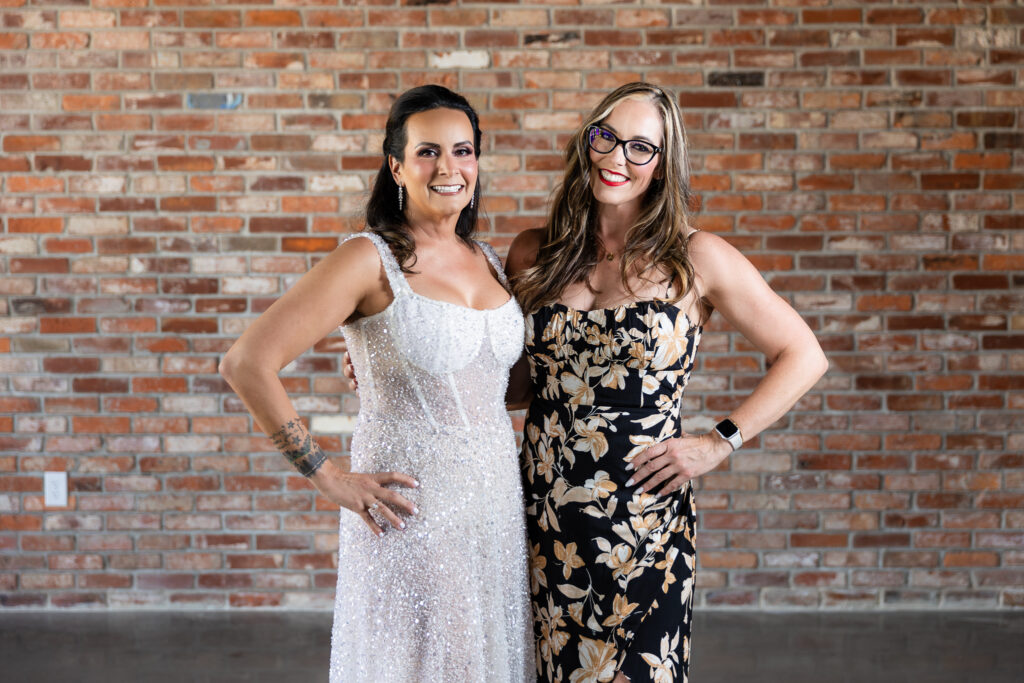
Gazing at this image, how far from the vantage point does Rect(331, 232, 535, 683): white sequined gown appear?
1.83m

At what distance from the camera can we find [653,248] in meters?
2.02

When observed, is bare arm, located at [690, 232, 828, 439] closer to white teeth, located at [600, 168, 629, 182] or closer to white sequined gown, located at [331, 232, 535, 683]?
white teeth, located at [600, 168, 629, 182]

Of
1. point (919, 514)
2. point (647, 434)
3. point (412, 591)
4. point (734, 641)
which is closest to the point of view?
point (412, 591)

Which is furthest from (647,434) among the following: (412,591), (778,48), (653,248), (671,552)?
(778,48)

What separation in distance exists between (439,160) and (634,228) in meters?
0.49

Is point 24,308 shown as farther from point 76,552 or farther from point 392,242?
point 392,242

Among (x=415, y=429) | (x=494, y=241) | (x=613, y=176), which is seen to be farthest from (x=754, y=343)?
(x=494, y=241)

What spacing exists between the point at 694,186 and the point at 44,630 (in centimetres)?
313

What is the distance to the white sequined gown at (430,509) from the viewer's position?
6.00 feet

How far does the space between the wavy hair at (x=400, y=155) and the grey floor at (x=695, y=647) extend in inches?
73.1

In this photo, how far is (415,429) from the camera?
1.86m

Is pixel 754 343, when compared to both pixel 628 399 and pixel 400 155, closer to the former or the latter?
pixel 628 399

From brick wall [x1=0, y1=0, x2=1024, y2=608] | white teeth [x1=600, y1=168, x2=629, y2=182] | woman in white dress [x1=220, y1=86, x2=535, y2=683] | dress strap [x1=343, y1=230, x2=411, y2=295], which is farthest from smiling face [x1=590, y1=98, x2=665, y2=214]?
brick wall [x1=0, y1=0, x2=1024, y2=608]

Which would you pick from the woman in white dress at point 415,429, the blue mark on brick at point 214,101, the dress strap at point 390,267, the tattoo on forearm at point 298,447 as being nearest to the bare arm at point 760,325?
the woman in white dress at point 415,429
